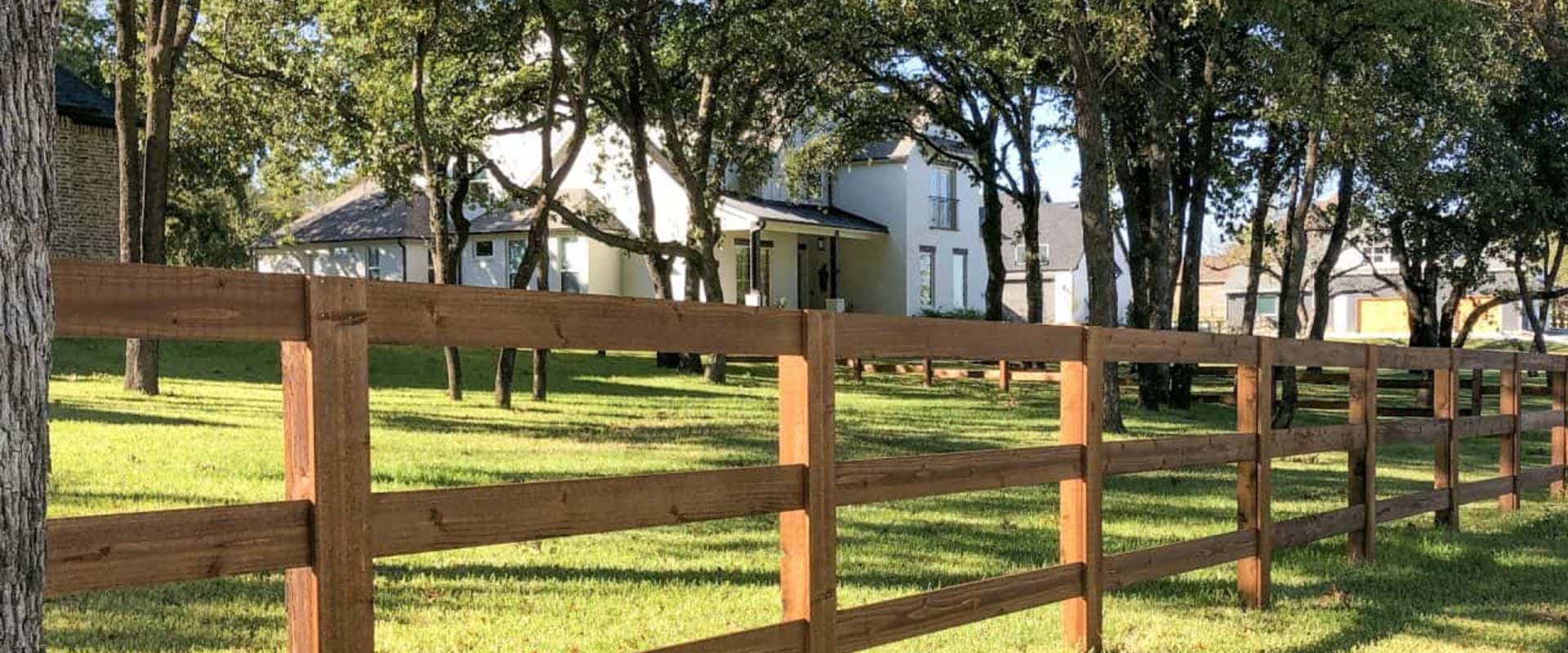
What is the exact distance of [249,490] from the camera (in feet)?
28.1

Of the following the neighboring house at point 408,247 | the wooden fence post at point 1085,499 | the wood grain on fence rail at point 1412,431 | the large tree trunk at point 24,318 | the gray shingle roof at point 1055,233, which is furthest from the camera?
the gray shingle roof at point 1055,233

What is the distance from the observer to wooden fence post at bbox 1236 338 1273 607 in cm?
668

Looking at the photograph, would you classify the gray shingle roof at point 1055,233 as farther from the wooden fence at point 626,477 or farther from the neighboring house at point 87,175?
the wooden fence at point 626,477

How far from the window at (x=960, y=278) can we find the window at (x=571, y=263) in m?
12.8

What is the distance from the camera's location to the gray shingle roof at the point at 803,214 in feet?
109

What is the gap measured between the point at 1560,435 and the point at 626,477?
1094 centimetres

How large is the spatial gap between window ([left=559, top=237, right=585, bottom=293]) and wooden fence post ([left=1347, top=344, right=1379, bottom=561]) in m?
28.2

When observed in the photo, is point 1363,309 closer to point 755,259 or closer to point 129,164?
point 755,259

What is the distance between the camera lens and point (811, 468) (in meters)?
4.15

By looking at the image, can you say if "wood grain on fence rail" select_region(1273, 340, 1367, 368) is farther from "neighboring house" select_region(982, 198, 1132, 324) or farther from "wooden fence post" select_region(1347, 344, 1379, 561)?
"neighboring house" select_region(982, 198, 1132, 324)

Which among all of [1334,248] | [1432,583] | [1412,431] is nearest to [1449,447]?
[1412,431]

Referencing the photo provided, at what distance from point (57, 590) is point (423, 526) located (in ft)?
2.66

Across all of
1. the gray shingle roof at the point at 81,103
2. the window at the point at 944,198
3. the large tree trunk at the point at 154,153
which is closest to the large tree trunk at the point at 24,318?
the large tree trunk at the point at 154,153

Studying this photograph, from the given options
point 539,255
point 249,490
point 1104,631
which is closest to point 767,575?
point 1104,631
